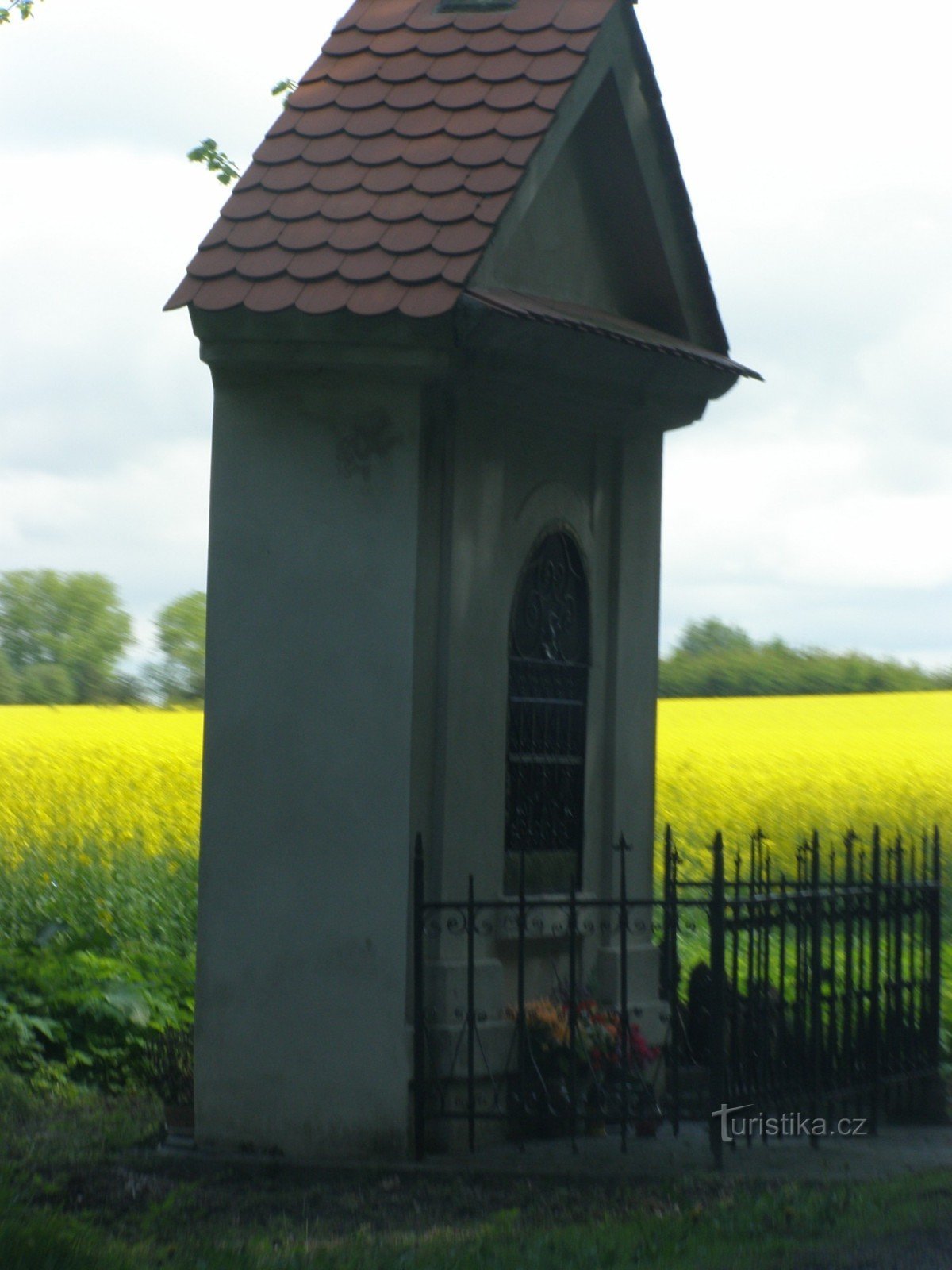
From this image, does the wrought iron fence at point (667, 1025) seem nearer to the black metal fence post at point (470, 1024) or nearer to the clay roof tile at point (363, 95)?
the black metal fence post at point (470, 1024)

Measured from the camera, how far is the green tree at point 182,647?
1024 inches

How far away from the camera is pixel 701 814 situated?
1630 centimetres

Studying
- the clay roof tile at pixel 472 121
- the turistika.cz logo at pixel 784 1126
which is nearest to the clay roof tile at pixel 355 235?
the clay roof tile at pixel 472 121

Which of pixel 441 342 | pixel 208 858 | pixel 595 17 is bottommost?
pixel 208 858

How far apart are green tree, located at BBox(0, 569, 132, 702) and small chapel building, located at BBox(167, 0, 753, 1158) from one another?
815 inches

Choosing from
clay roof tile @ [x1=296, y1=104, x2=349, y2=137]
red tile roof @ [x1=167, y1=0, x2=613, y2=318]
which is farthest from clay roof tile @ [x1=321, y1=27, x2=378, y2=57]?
clay roof tile @ [x1=296, y1=104, x2=349, y2=137]

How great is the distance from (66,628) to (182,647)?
16.3 ft

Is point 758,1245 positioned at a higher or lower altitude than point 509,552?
lower

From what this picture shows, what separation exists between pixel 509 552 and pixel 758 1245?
328 cm

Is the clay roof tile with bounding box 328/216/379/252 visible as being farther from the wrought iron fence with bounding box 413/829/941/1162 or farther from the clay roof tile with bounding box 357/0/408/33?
the wrought iron fence with bounding box 413/829/941/1162

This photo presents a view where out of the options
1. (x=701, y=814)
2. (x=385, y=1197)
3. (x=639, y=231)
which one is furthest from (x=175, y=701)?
(x=385, y=1197)

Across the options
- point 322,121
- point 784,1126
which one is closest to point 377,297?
point 322,121

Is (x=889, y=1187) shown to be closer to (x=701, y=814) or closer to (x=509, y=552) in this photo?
(x=509, y=552)

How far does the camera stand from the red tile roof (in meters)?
6.80
